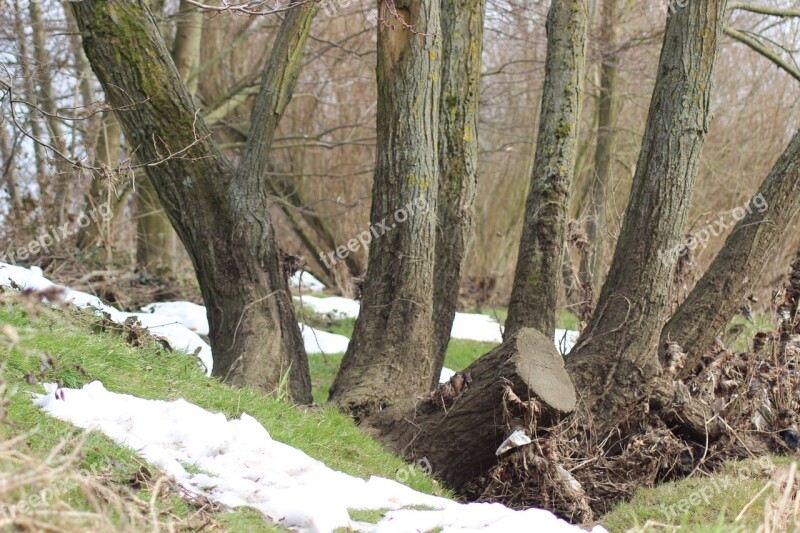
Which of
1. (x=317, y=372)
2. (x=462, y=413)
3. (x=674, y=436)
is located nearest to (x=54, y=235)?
(x=317, y=372)

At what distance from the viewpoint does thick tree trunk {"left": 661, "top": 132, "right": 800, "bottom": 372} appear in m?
6.04

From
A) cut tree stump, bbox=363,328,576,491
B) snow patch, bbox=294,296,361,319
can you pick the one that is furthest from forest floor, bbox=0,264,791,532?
snow patch, bbox=294,296,361,319

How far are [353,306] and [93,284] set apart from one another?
4.28m

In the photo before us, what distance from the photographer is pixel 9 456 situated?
259 cm

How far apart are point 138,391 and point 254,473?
3.45 feet

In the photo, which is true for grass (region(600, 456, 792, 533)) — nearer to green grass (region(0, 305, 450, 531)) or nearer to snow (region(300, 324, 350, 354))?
green grass (region(0, 305, 450, 531))

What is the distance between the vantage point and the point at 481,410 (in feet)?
17.0

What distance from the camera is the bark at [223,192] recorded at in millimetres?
5684

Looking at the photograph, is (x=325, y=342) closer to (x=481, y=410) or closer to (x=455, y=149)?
(x=455, y=149)

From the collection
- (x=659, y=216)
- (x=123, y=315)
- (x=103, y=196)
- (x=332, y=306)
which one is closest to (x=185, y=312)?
(x=103, y=196)

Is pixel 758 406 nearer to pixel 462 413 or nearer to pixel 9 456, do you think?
pixel 462 413

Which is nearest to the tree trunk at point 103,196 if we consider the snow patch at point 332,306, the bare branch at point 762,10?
the snow patch at point 332,306

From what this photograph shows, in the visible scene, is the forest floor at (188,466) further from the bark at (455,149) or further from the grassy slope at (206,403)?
the bark at (455,149)

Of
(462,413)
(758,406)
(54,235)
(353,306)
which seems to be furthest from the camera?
(353,306)
